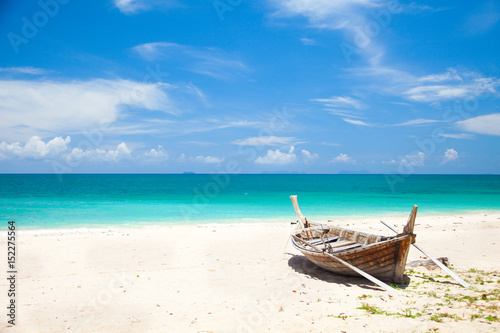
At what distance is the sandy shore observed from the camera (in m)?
5.55

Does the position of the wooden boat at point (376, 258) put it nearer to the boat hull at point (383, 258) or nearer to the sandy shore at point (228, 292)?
the boat hull at point (383, 258)

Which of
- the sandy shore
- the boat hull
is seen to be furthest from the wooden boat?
the sandy shore

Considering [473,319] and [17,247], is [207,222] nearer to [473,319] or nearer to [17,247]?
[17,247]

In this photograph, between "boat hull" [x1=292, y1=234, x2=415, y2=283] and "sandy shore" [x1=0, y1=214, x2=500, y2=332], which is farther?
"boat hull" [x1=292, y1=234, x2=415, y2=283]

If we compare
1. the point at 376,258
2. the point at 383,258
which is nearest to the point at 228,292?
the point at 376,258

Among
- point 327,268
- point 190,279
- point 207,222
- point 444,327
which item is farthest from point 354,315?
point 207,222

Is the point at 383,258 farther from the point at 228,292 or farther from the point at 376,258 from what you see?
the point at 228,292

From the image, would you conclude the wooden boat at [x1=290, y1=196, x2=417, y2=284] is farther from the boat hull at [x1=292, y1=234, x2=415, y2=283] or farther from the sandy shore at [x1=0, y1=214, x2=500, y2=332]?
the sandy shore at [x1=0, y1=214, x2=500, y2=332]

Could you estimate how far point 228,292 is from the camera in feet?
24.2

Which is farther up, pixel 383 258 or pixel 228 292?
pixel 383 258

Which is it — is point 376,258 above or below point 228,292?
above

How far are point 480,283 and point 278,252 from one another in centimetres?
594

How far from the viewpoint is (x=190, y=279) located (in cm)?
831

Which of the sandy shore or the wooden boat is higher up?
the wooden boat
